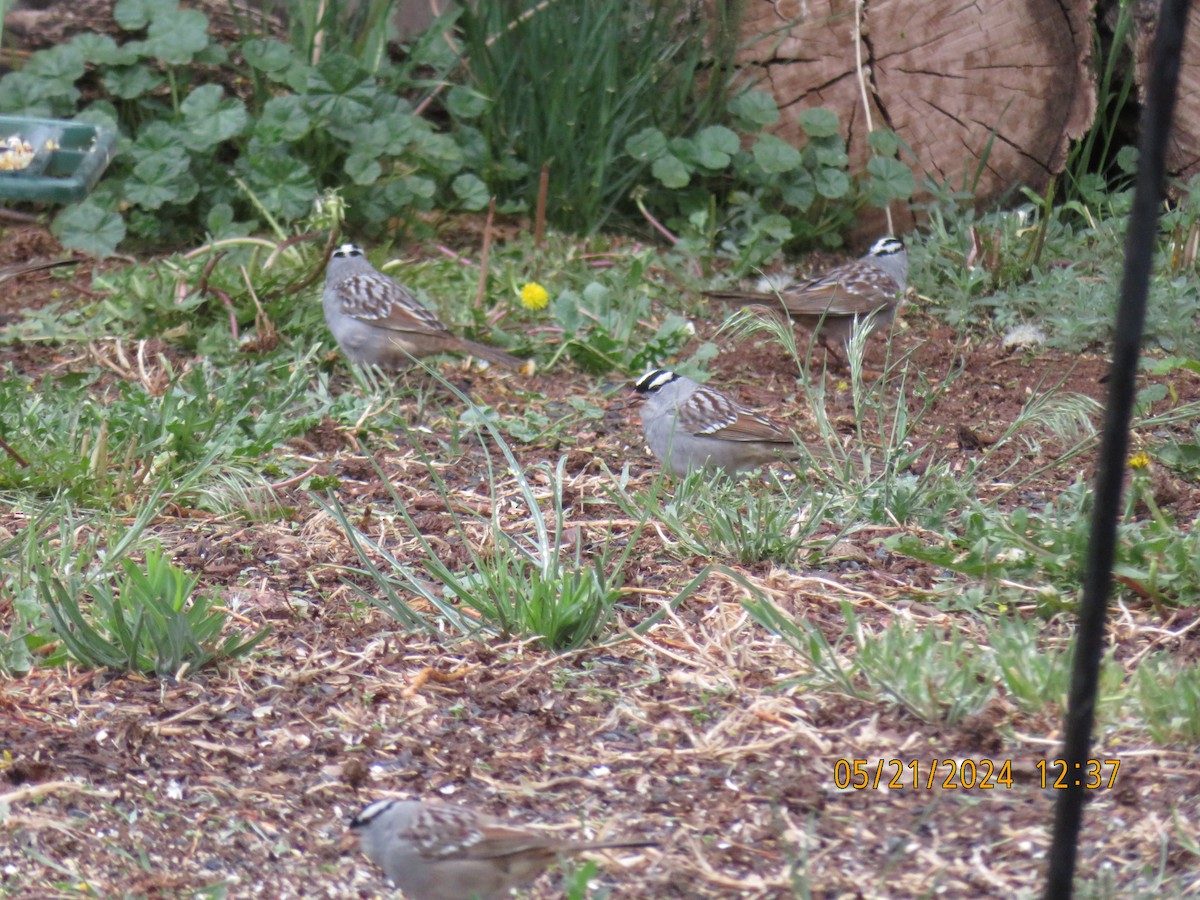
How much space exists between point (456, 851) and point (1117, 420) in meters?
1.40

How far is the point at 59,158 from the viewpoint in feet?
20.4

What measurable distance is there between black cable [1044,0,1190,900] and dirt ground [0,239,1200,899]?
1.72 ft

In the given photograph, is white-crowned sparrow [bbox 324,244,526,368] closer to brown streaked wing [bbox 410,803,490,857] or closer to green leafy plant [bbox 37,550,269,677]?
green leafy plant [bbox 37,550,269,677]

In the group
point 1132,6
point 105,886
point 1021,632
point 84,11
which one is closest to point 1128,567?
point 1021,632

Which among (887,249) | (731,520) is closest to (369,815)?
(731,520)

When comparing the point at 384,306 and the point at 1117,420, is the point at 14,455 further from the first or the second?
the point at 1117,420

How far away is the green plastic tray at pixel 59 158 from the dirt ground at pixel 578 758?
2.24 meters

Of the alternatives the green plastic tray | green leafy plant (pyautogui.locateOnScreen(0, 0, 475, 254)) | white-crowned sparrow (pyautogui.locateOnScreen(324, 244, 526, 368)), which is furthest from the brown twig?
green leafy plant (pyautogui.locateOnScreen(0, 0, 475, 254))

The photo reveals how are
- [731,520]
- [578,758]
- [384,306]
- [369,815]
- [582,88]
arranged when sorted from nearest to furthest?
[369,815], [578,758], [731,520], [384,306], [582,88]

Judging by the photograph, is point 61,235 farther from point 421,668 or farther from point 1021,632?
point 1021,632

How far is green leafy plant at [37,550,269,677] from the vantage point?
133 inches

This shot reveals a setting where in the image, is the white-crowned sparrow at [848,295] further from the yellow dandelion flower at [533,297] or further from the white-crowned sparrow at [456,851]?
the white-crowned sparrow at [456,851]

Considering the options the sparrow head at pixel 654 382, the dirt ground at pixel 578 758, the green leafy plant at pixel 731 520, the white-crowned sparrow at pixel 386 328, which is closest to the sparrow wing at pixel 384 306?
the white-crowned sparrow at pixel 386 328

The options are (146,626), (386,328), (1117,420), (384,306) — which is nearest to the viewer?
(1117,420)
